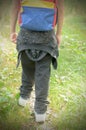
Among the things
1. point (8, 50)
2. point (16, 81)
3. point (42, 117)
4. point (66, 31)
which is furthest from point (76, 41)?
point (42, 117)

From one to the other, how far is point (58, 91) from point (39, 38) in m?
0.65

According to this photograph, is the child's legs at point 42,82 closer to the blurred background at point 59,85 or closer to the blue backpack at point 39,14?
the blurred background at point 59,85

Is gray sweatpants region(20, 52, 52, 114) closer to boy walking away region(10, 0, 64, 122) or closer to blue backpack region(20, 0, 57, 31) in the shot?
boy walking away region(10, 0, 64, 122)

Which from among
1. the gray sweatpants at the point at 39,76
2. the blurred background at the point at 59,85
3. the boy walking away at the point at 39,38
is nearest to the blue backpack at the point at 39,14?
the boy walking away at the point at 39,38

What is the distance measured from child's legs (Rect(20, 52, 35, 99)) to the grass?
0.31ft

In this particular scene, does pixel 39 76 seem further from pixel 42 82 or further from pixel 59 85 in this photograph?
pixel 59 85

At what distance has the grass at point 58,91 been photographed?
2.09 metres

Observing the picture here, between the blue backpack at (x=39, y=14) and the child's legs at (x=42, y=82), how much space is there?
0.21 metres

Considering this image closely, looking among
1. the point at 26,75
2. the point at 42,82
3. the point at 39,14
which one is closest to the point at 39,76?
the point at 42,82

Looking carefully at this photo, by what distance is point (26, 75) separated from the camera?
2.17 metres

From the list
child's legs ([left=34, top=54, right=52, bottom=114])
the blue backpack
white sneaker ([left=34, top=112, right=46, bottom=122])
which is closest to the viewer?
the blue backpack

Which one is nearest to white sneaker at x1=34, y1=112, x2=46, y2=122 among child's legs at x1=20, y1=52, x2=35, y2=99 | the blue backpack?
child's legs at x1=20, y1=52, x2=35, y2=99

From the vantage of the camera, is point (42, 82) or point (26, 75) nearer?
point (42, 82)

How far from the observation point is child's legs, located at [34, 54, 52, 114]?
1.98 metres
